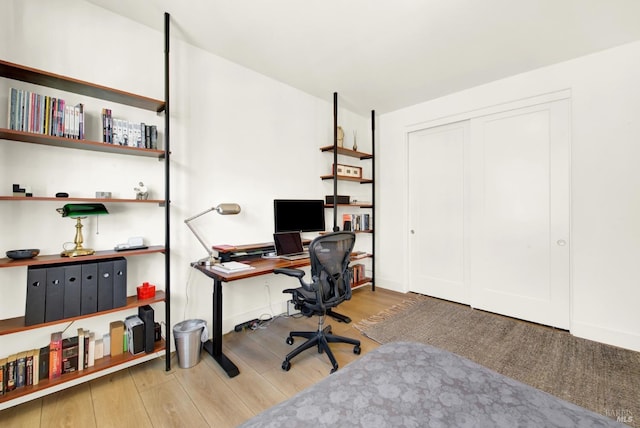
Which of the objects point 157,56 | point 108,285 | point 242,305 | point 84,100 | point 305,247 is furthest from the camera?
point 305,247

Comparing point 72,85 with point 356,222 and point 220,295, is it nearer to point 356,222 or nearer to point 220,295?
point 220,295

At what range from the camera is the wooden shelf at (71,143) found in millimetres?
1579

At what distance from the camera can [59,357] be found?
1.73 m

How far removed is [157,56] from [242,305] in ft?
8.14

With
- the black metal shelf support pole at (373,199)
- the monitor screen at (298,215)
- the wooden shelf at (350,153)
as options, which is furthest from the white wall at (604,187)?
the monitor screen at (298,215)

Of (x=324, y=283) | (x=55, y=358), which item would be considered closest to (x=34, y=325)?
(x=55, y=358)

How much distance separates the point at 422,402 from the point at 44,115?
2.55 metres

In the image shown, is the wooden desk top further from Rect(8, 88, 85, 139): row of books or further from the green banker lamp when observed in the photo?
Rect(8, 88, 85, 139): row of books

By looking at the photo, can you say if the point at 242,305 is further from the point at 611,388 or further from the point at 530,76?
the point at 530,76

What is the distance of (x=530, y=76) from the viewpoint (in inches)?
116

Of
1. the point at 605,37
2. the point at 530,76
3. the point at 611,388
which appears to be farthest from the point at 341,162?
the point at 611,388

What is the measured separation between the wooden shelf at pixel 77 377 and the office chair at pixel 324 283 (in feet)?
3.51

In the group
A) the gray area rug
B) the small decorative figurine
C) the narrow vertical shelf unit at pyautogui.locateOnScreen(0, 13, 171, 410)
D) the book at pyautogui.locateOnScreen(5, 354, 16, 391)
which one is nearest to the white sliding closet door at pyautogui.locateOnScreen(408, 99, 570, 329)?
the gray area rug

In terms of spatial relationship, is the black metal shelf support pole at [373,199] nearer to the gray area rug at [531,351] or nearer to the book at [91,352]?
the gray area rug at [531,351]
